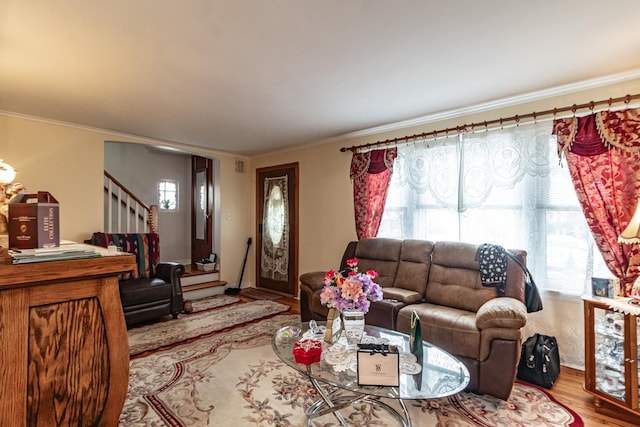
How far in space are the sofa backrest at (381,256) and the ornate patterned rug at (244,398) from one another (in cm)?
134

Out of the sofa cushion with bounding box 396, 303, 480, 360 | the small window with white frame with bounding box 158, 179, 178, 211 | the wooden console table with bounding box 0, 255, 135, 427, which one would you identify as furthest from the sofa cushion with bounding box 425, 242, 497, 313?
the small window with white frame with bounding box 158, 179, 178, 211

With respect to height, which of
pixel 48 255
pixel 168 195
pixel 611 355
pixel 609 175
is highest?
pixel 168 195

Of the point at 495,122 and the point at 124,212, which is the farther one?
the point at 124,212

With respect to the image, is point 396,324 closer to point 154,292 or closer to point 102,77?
point 154,292

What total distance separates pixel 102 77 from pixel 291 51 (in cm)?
159

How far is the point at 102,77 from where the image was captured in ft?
8.22

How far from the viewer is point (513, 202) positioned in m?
2.96

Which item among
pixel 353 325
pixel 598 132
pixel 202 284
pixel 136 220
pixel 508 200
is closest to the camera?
pixel 353 325

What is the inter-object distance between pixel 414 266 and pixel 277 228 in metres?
2.66

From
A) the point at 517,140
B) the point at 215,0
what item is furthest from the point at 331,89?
the point at 517,140

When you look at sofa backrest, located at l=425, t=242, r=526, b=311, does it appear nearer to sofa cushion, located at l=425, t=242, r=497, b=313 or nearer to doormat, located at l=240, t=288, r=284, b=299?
sofa cushion, located at l=425, t=242, r=497, b=313

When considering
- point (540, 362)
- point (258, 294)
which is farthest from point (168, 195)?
point (540, 362)

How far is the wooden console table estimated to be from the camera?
0.78 metres

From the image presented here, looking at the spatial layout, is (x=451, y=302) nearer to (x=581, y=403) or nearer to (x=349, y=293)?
(x=581, y=403)
